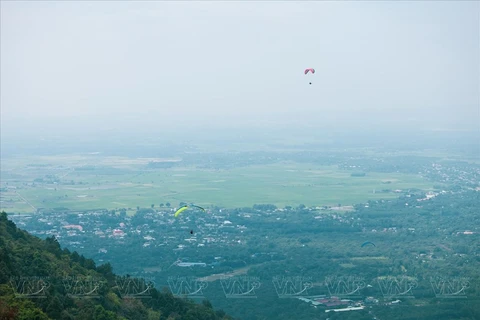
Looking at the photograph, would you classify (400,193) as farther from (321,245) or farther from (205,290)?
(205,290)

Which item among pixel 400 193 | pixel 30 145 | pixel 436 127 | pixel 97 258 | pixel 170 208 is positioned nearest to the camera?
pixel 97 258

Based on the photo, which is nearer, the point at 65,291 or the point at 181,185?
the point at 65,291

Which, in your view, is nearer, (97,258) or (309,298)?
(309,298)

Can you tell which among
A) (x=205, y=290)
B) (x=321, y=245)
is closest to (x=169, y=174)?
(x=321, y=245)

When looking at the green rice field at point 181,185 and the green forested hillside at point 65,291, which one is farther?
the green rice field at point 181,185

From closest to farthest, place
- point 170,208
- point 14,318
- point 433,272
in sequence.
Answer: point 14,318
point 433,272
point 170,208

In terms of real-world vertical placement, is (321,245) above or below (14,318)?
below

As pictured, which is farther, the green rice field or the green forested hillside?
the green rice field

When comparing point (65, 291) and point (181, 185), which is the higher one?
point (65, 291)
